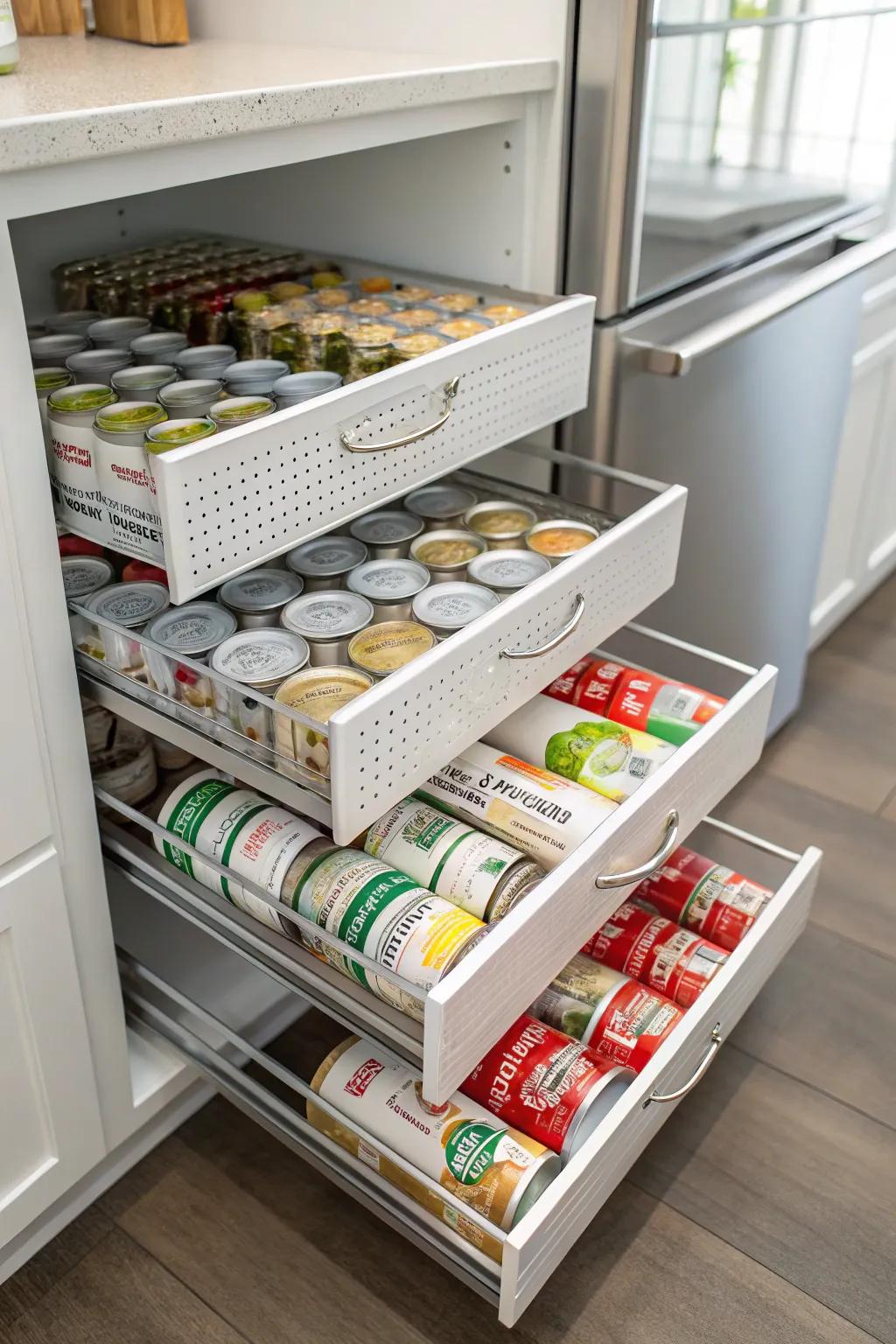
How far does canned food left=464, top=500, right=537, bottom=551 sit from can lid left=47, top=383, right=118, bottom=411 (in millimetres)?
383

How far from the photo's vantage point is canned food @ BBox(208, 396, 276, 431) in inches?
39.5

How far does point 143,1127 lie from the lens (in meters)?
1.36

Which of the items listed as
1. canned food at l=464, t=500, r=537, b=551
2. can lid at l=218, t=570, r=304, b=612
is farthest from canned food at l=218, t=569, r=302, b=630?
canned food at l=464, t=500, r=537, b=551

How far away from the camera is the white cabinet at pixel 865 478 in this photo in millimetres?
1979

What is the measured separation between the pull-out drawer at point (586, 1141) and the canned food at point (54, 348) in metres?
0.64

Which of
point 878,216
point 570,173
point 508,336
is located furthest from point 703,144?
point 878,216

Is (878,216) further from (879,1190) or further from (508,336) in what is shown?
(879,1190)

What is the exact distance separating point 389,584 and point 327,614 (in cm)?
8

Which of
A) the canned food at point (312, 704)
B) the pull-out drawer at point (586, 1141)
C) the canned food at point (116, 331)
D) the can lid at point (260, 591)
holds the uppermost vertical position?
the canned food at point (116, 331)

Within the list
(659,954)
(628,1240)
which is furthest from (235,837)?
(628,1240)

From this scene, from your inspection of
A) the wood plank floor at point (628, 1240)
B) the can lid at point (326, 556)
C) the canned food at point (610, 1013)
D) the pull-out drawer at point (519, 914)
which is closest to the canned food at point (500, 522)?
the can lid at point (326, 556)

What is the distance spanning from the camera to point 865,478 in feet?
7.19

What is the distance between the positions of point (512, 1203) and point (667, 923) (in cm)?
42

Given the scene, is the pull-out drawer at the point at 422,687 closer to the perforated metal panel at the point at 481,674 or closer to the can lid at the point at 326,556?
the perforated metal panel at the point at 481,674
